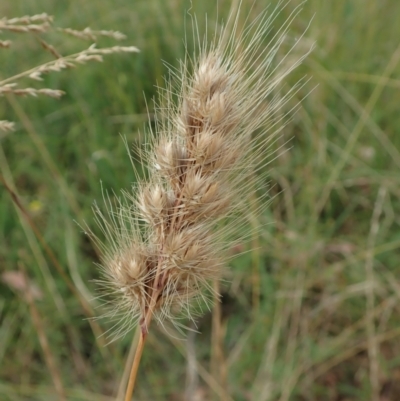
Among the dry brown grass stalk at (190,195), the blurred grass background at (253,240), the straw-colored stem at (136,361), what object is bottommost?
the blurred grass background at (253,240)

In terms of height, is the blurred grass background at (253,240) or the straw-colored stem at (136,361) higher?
the straw-colored stem at (136,361)

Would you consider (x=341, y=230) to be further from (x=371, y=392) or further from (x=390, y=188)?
(x=371, y=392)

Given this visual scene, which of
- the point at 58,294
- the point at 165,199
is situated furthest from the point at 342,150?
the point at 165,199

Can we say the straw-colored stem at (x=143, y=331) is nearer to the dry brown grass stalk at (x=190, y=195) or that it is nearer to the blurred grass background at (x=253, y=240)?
the dry brown grass stalk at (x=190, y=195)

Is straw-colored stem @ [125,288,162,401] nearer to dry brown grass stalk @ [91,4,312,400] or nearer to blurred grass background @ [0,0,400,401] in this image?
dry brown grass stalk @ [91,4,312,400]

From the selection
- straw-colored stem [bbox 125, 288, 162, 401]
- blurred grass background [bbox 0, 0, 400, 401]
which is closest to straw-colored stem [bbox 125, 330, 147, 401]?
straw-colored stem [bbox 125, 288, 162, 401]

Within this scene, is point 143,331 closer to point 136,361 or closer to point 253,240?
point 136,361

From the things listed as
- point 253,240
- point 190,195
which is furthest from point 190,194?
point 253,240

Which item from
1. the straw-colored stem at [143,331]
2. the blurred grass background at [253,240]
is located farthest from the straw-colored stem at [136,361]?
the blurred grass background at [253,240]

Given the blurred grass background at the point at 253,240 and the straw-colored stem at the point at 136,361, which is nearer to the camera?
the straw-colored stem at the point at 136,361
